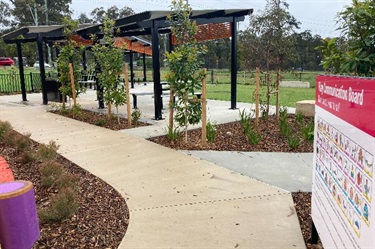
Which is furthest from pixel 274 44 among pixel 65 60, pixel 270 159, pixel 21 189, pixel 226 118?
pixel 21 189

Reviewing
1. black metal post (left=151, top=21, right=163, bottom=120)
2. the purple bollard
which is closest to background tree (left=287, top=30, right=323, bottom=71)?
black metal post (left=151, top=21, right=163, bottom=120)

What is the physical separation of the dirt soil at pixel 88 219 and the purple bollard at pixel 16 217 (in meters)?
0.58

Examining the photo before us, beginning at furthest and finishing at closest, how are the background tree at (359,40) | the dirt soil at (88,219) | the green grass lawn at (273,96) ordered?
the green grass lawn at (273,96) → the dirt soil at (88,219) → the background tree at (359,40)

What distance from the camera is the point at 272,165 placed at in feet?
17.7

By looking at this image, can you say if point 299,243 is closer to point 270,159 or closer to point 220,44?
point 270,159

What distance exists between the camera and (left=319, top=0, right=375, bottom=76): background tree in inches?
113

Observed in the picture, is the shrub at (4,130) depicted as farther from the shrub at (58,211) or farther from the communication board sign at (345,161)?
the communication board sign at (345,161)

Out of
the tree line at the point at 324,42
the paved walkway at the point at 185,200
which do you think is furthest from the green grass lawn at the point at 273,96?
the paved walkway at the point at 185,200

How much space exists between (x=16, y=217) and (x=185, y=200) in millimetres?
1980

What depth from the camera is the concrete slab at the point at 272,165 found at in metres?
4.62

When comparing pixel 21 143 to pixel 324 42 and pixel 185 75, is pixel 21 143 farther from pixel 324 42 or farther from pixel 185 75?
pixel 324 42

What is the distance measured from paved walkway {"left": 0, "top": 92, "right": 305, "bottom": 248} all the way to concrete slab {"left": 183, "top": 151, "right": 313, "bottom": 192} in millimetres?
210

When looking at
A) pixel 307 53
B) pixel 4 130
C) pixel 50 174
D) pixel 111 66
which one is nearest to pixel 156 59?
pixel 111 66

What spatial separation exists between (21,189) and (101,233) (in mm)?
1045
